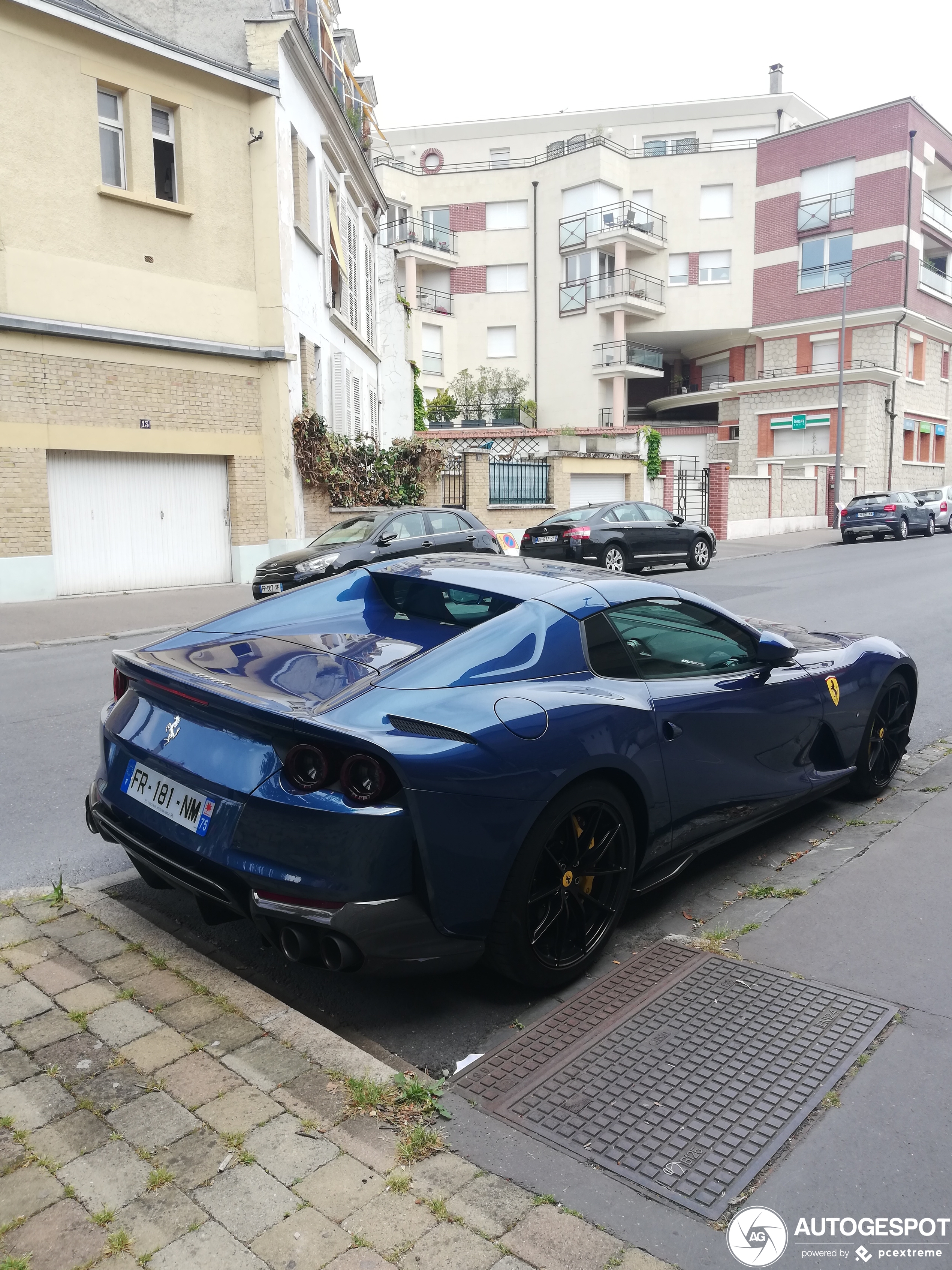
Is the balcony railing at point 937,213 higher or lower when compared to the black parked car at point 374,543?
higher

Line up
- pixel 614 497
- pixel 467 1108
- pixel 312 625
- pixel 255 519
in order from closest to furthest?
1. pixel 467 1108
2. pixel 312 625
3. pixel 255 519
4. pixel 614 497

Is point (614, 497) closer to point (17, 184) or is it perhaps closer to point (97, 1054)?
point (17, 184)

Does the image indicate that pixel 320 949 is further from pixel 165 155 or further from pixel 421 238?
pixel 421 238

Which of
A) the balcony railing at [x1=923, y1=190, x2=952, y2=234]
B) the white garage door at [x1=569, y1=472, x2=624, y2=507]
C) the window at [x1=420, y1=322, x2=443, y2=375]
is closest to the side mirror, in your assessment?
the white garage door at [x1=569, y1=472, x2=624, y2=507]

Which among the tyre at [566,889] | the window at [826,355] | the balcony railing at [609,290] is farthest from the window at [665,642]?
the balcony railing at [609,290]

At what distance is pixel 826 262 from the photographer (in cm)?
4528

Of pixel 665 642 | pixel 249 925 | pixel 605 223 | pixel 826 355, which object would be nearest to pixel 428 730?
pixel 249 925

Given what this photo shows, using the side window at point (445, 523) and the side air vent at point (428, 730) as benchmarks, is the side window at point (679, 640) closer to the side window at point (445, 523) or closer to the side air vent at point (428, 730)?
the side air vent at point (428, 730)

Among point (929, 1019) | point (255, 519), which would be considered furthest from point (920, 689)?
point (255, 519)

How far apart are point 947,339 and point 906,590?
37.1 meters

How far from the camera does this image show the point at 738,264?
47844mm

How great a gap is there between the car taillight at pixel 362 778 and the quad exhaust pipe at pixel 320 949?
0.42 m

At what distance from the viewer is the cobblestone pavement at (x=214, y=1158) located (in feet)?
7.33

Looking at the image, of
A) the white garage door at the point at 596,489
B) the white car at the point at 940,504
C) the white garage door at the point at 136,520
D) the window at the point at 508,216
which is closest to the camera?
the white garage door at the point at 136,520
